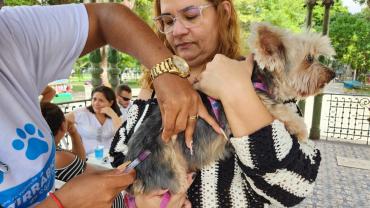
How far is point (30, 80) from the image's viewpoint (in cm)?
147

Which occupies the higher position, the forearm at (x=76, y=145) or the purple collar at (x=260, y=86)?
the purple collar at (x=260, y=86)

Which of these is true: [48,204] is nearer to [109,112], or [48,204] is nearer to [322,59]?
[322,59]

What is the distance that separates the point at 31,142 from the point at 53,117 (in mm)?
3262

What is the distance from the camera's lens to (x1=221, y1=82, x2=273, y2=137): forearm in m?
1.39

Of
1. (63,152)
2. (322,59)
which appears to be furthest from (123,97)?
(322,59)

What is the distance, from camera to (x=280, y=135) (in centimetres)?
136

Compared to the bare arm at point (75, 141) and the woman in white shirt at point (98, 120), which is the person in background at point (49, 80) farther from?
the woman in white shirt at point (98, 120)

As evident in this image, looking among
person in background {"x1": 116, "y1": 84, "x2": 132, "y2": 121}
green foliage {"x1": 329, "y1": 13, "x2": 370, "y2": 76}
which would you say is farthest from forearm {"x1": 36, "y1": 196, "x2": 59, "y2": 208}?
green foliage {"x1": 329, "y1": 13, "x2": 370, "y2": 76}

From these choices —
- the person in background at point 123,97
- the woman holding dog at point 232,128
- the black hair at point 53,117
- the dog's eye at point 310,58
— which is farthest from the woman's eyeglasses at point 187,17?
the person in background at point 123,97

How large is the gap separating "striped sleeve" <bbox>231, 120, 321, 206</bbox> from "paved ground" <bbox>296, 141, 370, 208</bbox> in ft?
17.8

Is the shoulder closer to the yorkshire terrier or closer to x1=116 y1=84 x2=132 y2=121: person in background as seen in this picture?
the yorkshire terrier

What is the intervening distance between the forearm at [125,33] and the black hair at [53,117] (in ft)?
9.73

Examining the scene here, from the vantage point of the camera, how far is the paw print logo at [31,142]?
1.25 m

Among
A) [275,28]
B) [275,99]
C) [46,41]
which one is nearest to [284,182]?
[275,99]
